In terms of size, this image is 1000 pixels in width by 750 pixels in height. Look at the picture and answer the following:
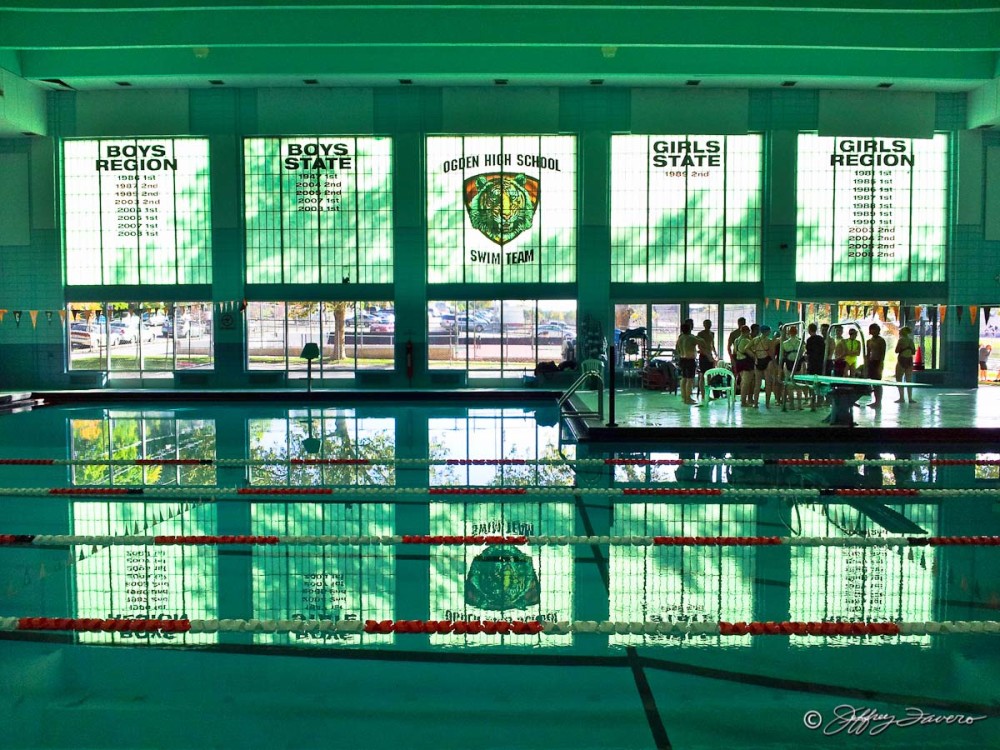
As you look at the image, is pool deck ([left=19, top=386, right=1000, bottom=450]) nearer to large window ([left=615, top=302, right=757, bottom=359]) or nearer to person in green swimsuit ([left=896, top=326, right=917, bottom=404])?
person in green swimsuit ([left=896, top=326, right=917, bottom=404])

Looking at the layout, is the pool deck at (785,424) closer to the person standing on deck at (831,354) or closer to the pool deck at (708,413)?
the pool deck at (708,413)

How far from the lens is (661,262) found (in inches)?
851

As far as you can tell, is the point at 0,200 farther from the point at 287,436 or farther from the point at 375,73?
the point at 287,436

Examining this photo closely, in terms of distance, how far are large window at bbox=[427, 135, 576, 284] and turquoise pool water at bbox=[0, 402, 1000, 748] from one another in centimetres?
1097

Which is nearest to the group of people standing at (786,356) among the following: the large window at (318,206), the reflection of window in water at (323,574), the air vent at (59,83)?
the reflection of window in water at (323,574)

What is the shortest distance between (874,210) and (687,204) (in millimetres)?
4390

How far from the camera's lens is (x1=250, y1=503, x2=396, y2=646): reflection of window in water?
18.1 ft

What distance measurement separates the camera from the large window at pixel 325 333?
21.9m

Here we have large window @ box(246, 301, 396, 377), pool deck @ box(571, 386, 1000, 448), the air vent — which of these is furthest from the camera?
large window @ box(246, 301, 396, 377)

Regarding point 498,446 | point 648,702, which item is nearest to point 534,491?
point 498,446

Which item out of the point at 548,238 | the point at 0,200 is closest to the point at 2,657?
the point at 548,238

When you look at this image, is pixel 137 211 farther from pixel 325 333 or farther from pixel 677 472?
pixel 677 472

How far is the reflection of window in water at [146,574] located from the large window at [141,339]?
46.2ft

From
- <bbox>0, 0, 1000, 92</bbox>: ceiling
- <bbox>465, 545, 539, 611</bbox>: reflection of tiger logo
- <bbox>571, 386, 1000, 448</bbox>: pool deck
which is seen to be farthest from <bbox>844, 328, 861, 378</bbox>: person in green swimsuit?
<bbox>465, 545, 539, 611</bbox>: reflection of tiger logo
